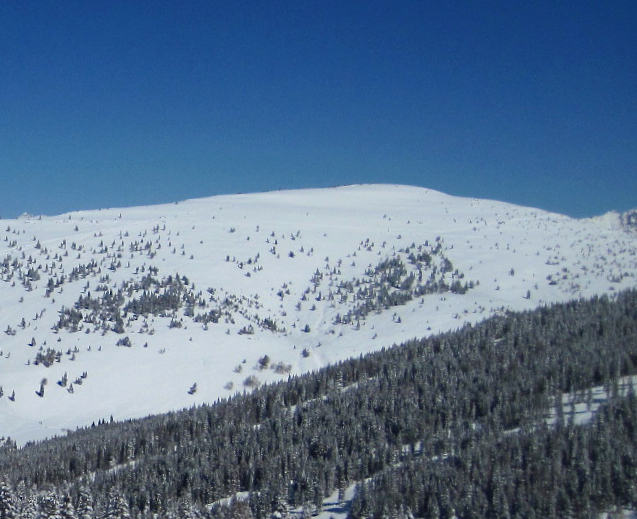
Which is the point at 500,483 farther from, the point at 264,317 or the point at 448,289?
the point at 448,289

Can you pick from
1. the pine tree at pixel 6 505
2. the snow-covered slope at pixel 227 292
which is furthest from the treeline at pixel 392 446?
the snow-covered slope at pixel 227 292

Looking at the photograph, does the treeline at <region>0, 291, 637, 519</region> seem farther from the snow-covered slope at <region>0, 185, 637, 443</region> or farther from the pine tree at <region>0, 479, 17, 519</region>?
the snow-covered slope at <region>0, 185, 637, 443</region>

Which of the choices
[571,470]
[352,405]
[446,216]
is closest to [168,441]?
[352,405]

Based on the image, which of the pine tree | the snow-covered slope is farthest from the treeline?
the snow-covered slope

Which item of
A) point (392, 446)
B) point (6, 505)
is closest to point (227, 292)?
point (392, 446)

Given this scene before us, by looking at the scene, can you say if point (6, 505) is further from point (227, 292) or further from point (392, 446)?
point (227, 292)

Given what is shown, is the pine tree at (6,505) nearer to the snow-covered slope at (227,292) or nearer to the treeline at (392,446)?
the treeline at (392,446)

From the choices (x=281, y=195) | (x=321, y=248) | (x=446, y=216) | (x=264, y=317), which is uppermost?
(x=281, y=195)
